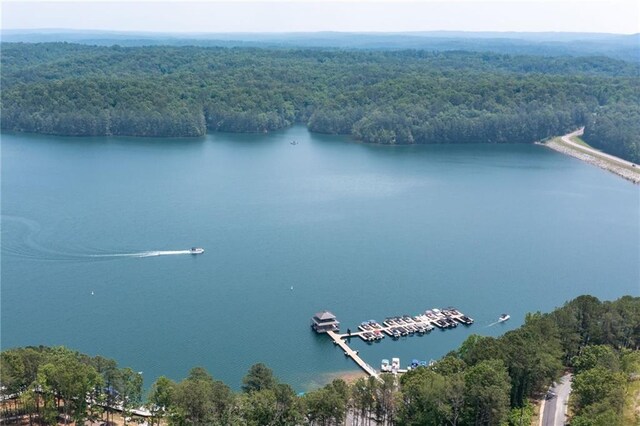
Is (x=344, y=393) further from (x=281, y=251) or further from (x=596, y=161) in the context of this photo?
(x=596, y=161)

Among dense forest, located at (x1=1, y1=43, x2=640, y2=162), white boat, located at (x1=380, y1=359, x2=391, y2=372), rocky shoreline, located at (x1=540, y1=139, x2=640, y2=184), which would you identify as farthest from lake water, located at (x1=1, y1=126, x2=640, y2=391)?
dense forest, located at (x1=1, y1=43, x2=640, y2=162)

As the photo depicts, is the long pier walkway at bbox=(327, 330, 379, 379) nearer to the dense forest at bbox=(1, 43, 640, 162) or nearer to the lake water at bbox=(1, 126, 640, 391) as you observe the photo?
the lake water at bbox=(1, 126, 640, 391)

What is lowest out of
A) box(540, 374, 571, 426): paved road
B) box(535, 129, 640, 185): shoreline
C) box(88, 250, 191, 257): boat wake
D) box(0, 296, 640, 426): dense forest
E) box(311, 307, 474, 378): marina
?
box(311, 307, 474, 378): marina

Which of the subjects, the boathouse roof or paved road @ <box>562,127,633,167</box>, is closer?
the boathouse roof

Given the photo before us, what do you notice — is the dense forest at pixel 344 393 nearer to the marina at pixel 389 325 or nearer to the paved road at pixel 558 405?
the paved road at pixel 558 405

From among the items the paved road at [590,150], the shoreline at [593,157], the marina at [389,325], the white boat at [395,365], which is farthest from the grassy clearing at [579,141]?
the white boat at [395,365]

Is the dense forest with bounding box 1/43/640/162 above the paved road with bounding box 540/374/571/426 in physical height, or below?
above

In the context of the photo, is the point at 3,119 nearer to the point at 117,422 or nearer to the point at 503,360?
the point at 117,422

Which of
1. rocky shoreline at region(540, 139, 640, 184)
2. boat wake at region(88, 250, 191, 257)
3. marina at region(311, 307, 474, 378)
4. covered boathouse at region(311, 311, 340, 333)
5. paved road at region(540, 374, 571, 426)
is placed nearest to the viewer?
paved road at region(540, 374, 571, 426)
